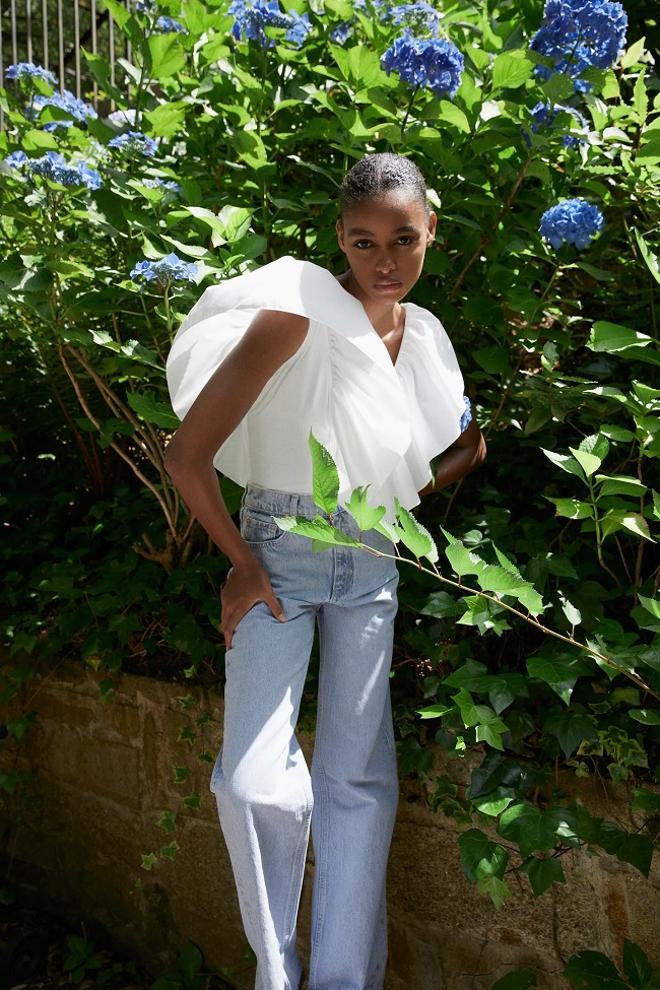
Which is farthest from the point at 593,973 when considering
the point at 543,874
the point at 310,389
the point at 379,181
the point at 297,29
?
the point at 297,29

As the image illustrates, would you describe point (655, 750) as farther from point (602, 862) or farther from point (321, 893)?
point (321, 893)

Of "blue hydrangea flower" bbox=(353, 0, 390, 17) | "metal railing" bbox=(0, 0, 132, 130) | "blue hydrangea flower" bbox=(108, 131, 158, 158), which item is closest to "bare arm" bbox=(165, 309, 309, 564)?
"blue hydrangea flower" bbox=(108, 131, 158, 158)

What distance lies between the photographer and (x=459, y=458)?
7.27 ft

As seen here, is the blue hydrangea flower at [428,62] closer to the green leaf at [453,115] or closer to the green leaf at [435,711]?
the green leaf at [453,115]

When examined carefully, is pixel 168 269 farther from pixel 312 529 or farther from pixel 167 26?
pixel 167 26

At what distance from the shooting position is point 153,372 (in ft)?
8.45

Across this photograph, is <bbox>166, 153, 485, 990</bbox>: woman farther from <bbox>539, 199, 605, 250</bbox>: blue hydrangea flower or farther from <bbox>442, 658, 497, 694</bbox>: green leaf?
<bbox>539, 199, 605, 250</bbox>: blue hydrangea flower

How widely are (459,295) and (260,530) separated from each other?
958 mm

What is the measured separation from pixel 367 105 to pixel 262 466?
1.05 m

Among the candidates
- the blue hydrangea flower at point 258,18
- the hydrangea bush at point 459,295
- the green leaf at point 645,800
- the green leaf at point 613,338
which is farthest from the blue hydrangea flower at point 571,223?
the green leaf at point 645,800

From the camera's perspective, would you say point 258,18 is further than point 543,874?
Yes

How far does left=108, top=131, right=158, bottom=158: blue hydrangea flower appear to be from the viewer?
244cm

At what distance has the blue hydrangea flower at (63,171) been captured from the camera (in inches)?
90.0

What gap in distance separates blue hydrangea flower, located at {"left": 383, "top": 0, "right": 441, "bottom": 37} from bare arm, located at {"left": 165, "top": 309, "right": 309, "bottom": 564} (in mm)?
932
